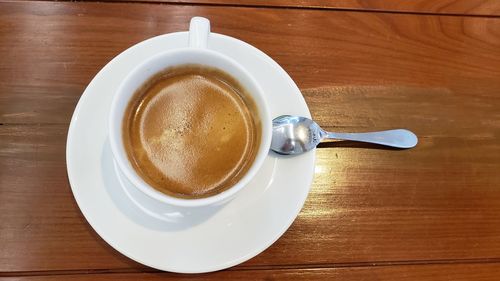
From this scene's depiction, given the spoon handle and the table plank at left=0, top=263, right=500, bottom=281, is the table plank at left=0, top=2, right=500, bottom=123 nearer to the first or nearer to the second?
the spoon handle

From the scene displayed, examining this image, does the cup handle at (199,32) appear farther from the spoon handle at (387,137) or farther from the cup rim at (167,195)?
the spoon handle at (387,137)

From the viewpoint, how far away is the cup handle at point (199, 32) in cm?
84

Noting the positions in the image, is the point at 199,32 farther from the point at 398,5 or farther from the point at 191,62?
the point at 398,5

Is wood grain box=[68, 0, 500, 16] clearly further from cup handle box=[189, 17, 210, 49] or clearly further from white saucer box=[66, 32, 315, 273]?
white saucer box=[66, 32, 315, 273]

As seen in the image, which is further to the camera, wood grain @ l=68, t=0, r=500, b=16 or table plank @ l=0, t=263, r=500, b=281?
wood grain @ l=68, t=0, r=500, b=16

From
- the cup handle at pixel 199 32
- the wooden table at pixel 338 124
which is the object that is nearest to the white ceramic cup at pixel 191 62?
the cup handle at pixel 199 32

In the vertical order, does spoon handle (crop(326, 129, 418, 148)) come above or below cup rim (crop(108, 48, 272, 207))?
above

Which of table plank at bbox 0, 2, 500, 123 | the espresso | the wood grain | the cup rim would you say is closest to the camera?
the cup rim

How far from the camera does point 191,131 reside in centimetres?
91

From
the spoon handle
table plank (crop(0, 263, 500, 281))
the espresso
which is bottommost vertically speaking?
table plank (crop(0, 263, 500, 281))

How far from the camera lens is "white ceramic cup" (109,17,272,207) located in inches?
30.6

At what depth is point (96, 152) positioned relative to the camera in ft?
2.88

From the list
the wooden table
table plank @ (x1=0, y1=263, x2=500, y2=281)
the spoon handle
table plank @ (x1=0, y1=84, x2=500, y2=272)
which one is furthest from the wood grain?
table plank @ (x1=0, y1=263, x2=500, y2=281)

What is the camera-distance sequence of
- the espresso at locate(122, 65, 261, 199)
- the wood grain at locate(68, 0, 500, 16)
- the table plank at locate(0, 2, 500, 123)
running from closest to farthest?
the espresso at locate(122, 65, 261, 199), the table plank at locate(0, 2, 500, 123), the wood grain at locate(68, 0, 500, 16)
